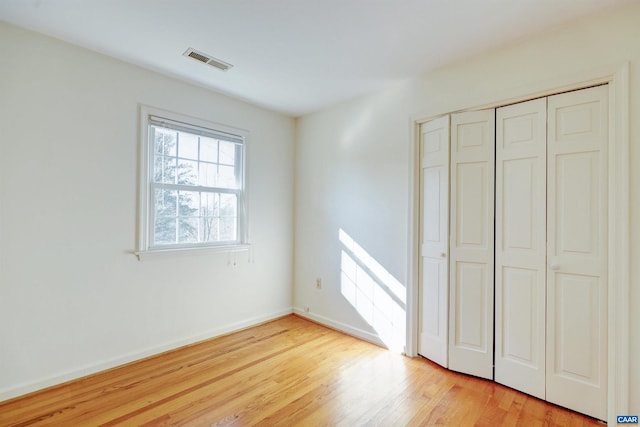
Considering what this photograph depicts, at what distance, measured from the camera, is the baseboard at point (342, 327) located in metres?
3.01

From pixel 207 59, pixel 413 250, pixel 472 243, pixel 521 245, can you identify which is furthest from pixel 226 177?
pixel 521 245

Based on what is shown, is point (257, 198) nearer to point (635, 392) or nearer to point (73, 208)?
point (73, 208)

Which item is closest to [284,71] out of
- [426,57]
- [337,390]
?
[426,57]

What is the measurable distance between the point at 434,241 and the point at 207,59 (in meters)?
2.46

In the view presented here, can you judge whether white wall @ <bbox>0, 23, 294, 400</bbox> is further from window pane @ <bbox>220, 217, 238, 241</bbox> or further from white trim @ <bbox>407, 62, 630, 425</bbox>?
white trim @ <bbox>407, 62, 630, 425</bbox>

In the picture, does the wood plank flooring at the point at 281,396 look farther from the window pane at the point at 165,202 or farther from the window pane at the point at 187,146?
the window pane at the point at 187,146

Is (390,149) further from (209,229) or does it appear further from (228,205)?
(209,229)

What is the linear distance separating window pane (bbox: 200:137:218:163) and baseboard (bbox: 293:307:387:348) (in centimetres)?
213

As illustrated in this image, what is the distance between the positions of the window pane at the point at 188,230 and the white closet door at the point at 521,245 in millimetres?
2727

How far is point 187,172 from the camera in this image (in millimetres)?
2947

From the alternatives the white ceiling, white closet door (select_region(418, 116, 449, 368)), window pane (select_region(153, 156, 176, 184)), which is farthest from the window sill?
white closet door (select_region(418, 116, 449, 368))

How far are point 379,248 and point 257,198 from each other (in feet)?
5.05

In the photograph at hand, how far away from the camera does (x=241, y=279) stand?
11.1ft

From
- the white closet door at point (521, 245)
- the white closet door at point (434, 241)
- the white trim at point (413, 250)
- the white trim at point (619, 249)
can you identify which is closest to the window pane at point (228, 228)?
the white trim at point (413, 250)
